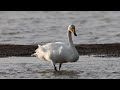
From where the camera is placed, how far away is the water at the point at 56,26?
21.4 m

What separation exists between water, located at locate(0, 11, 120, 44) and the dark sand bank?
50.4 inches

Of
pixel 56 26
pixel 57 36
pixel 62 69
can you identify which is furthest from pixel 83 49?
pixel 56 26

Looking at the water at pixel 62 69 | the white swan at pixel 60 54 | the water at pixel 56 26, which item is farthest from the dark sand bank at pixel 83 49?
the white swan at pixel 60 54

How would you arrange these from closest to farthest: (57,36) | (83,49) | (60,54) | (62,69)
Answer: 1. (60,54)
2. (62,69)
3. (83,49)
4. (57,36)

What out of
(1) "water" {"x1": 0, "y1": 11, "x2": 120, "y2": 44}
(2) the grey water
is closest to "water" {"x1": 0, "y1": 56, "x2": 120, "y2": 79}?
(2) the grey water

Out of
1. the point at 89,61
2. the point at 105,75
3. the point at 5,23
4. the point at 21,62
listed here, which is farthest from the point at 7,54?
the point at 5,23

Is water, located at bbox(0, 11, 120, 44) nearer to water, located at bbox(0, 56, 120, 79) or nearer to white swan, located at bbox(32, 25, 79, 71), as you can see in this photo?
water, located at bbox(0, 56, 120, 79)

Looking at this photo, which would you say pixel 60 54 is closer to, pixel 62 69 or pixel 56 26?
pixel 62 69

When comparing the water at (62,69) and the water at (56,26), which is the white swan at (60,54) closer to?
the water at (62,69)

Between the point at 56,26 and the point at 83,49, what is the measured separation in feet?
26.2

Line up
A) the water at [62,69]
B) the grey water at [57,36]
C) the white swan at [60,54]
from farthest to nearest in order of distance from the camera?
the white swan at [60,54]
the grey water at [57,36]
the water at [62,69]

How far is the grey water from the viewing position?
46.9 feet

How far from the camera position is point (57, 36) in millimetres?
22375

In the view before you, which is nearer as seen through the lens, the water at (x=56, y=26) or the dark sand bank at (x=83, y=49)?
the dark sand bank at (x=83, y=49)
